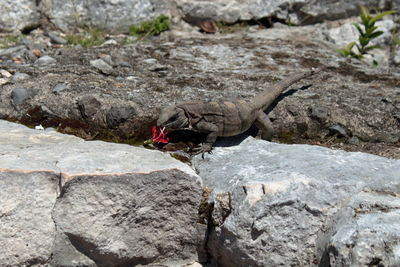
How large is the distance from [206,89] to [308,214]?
2352mm

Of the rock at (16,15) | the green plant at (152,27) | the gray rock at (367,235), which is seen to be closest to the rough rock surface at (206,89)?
the green plant at (152,27)

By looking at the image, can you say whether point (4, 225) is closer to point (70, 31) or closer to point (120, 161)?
→ point (120, 161)

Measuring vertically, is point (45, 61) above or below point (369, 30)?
below

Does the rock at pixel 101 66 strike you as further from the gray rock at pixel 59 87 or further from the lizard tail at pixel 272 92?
the lizard tail at pixel 272 92

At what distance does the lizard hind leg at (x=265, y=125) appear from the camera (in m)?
4.68

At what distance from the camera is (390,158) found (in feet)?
14.1

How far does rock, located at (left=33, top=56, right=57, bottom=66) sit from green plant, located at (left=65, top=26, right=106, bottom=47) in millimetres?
1205

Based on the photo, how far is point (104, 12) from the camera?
24.9 ft

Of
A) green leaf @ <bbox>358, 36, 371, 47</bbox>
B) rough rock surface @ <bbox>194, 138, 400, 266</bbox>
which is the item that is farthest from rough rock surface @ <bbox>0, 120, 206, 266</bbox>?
green leaf @ <bbox>358, 36, 371, 47</bbox>

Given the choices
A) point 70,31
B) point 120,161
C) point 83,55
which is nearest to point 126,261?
point 120,161

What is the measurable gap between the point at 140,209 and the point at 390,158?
238 cm

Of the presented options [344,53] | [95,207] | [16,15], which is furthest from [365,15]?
[95,207]

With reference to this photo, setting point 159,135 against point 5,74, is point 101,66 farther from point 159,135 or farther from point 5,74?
point 159,135

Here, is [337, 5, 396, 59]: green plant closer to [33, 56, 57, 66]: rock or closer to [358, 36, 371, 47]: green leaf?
[358, 36, 371, 47]: green leaf
